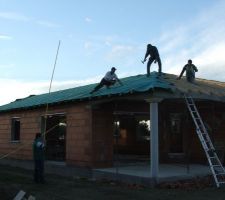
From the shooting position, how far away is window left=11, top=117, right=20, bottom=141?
2400 cm

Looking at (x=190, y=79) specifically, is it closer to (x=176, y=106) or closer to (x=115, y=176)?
(x=176, y=106)

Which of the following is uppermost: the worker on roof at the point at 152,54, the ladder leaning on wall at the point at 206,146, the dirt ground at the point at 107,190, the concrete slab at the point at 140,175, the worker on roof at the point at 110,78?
the worker on roof at the point at 152,54

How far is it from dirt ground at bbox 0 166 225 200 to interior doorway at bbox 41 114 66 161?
6.28 meters

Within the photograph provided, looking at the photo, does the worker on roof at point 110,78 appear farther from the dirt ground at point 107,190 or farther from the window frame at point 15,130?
the window frame at point 15,130

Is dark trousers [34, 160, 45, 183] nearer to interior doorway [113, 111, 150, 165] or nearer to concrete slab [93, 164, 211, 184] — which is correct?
concrete slab [93, 164, 211, 184]

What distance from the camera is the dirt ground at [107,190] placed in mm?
12396

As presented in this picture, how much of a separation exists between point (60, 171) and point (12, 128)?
5.95 meters

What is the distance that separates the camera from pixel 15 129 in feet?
79.9

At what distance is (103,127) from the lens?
17719 millimetres

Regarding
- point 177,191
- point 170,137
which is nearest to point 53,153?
point 170,137

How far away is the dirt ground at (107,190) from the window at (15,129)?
25.3 ft

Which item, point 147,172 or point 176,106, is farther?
point 176,106

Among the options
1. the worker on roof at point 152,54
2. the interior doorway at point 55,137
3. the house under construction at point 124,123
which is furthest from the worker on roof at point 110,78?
the interior doorway at point 55,137

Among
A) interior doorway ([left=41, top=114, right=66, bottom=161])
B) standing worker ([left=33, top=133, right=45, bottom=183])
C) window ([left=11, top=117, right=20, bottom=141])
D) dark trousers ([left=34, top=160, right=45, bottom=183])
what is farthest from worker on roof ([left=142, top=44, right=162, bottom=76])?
window ([left=11, top=117, right=20, bottom=141])
